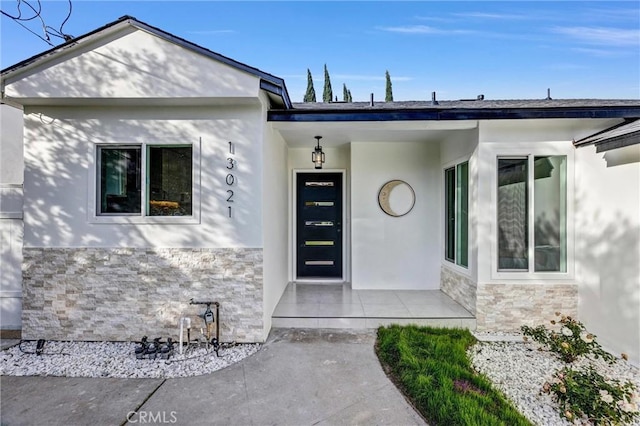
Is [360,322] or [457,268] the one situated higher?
[457,268]

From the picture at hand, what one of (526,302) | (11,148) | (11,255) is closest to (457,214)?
(526,302)

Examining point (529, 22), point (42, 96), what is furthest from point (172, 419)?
point (529, 22)

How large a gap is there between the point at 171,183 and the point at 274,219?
1.74 meters

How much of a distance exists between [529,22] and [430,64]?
3.62 meters

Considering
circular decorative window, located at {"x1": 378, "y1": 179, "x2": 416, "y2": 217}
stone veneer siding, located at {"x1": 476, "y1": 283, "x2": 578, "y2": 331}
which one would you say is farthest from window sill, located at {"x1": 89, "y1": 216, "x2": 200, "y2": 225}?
stone veneer siding, located at {"x1": 476, "y1": 283, "x2": 578, "y2": 331}

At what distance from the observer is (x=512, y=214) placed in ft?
15.7

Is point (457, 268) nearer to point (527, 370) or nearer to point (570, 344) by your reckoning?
point (570, 344)

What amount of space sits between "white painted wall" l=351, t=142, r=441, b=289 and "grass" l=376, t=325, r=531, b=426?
1.88 m

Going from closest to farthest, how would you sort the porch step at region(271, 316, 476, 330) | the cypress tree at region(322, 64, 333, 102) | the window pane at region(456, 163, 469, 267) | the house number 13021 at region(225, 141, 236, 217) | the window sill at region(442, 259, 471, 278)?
the house number 13021 at region(225, 141, 236, 217), the porch step at region(271, 316, 476, 330), the window sill at region(442, 259, 471, 278), the window pane at region(456, 163, 469, 267), the cypress tree at region(322, 64, 333, 102)

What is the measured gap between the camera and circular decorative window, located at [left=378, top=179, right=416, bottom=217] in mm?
6363

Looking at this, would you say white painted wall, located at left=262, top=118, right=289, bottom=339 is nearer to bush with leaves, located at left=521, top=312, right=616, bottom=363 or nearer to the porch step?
the porch step

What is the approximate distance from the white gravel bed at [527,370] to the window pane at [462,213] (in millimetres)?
1483

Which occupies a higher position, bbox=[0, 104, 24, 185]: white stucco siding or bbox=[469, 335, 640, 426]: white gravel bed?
bbox=[0, 104, 24, 185]: white stucco siding

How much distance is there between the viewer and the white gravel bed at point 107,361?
3.52 meters
